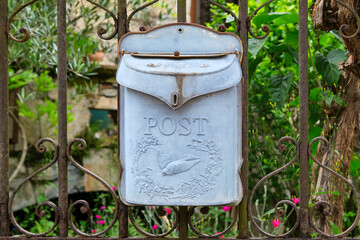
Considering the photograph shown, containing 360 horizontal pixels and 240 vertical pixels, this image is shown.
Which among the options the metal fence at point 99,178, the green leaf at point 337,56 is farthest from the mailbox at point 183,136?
the green leaf at point 337,56

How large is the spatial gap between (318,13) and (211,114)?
1.96 feet

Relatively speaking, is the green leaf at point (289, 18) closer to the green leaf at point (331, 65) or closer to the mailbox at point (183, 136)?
the green leaf at point (331, 65)

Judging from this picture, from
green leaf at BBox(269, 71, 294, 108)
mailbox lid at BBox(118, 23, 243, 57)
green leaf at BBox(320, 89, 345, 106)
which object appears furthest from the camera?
green leaf at BBox(269, 71, 294, 108)

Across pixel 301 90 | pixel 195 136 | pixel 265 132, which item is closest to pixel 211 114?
pixel 195 136

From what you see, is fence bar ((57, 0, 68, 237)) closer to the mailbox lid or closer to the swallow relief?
the mailbox lid

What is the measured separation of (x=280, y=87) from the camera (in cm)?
232

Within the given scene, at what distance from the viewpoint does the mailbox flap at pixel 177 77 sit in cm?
148

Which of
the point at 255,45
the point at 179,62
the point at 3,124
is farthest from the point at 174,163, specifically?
the point at 255,45

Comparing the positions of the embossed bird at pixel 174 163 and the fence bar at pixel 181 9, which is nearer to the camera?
the embossed bird at pixel 174 163

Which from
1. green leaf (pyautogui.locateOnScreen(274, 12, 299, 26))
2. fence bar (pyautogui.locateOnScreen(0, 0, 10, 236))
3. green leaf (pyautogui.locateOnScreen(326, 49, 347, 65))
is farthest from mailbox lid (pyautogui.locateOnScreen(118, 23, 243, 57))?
green leaf (pyautogui.locateOnScreen(326, 49, 347, 65))

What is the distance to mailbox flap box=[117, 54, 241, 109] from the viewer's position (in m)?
1.48

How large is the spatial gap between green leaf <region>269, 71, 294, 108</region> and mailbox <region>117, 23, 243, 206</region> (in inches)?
31.6

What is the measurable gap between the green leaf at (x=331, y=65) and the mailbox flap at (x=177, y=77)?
83 centimetres

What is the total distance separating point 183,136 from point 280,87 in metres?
0.95
